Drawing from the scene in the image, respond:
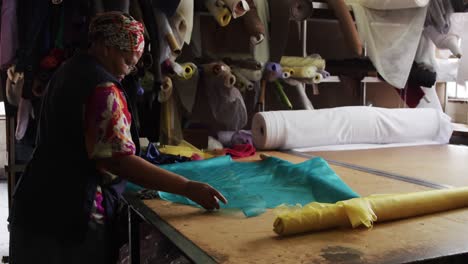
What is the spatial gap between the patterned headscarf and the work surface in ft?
1.48

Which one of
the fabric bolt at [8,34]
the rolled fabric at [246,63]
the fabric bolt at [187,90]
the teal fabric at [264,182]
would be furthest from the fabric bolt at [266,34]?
the fabric bolt at [8,34]

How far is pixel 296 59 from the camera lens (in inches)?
111

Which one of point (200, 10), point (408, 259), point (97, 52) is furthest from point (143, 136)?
point (408, 259)

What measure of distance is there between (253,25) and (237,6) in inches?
8.6

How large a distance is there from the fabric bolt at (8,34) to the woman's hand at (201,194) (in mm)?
1377

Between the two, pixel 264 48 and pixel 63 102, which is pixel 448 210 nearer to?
pixel 63 102

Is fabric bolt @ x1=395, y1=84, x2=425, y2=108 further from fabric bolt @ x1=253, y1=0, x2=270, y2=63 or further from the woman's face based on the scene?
the woman's face

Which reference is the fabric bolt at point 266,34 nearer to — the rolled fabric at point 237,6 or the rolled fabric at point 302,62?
the rolled fabric at point 302,62

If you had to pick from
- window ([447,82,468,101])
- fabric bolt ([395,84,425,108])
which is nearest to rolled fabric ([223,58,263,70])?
fabric bolt ([395,84,425,108])

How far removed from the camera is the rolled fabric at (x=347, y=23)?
2816mm

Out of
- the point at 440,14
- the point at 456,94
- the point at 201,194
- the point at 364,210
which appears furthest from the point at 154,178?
the point at 456,94

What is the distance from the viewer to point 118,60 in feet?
4.35

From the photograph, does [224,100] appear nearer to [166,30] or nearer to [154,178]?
[166,30]

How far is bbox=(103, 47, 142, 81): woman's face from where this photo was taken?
131cm
